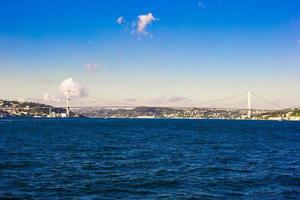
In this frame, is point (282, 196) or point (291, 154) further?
point (291, 154)

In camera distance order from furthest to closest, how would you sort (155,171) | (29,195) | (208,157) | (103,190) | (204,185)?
1. (208,157)
2. (155,171)
3. (204,185)
4. (103,190)
5. (29,195)

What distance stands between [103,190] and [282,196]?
10734 mm

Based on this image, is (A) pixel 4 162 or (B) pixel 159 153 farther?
(B) pixel 159 153

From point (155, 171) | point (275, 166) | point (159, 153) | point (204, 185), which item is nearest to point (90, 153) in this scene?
point (159, 153)

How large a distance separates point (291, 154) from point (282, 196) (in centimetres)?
2822

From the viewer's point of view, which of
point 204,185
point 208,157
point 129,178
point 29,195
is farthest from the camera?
point 208,157

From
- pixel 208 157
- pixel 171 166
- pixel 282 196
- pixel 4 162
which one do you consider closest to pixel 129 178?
pixel 171 166

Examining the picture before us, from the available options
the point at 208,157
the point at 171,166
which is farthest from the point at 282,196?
the point at 208,157

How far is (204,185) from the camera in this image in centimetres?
3153

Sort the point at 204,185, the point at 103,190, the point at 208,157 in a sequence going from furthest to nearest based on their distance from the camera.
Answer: the point at 208,157
the point at 204,185
the point at 103,190

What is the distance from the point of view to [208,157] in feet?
164

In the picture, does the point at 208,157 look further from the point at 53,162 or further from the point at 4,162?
the point at 4,162

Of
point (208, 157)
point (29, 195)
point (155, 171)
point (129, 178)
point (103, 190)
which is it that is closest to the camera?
point (29, 195)

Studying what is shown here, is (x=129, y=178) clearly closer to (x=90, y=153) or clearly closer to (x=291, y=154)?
(x=90, y=153)
